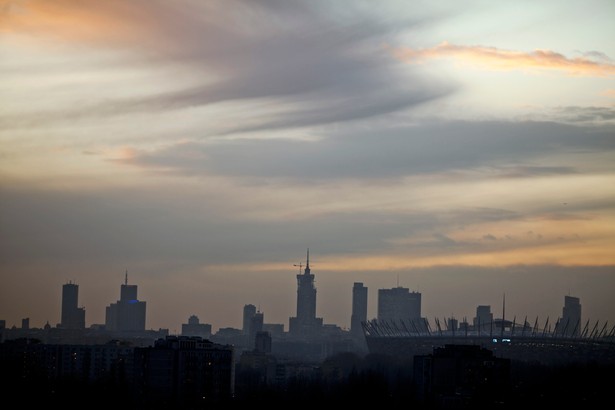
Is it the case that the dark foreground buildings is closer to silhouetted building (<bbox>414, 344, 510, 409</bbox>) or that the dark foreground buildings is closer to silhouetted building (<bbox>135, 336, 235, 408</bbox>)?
silhouetted building (<bbox>135, 336, 235, 408</bbox>)

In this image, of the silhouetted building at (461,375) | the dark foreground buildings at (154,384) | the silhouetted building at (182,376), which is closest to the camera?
the dark foreground buildings at (154,384)

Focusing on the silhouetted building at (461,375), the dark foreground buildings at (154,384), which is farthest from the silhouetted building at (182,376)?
the silhouetted building at (461,375)

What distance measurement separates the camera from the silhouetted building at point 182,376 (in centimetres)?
12044

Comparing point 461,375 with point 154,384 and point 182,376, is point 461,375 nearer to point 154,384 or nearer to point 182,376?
point 182,376

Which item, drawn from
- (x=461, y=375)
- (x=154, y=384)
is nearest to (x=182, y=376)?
(x=154, y=384)

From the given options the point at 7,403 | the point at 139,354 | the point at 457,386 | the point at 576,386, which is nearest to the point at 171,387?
the point at 139,354

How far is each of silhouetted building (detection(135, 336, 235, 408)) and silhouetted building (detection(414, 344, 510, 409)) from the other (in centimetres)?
1797

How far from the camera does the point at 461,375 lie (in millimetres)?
132875

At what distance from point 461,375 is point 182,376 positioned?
88.2 ft

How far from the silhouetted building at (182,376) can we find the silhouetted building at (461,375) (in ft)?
59.0

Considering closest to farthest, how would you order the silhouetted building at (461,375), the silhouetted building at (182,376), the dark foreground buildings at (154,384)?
the dark foreground buildings at (154,384) → the silhouetted building at (182,376) → the silhouetted building at (461,375)

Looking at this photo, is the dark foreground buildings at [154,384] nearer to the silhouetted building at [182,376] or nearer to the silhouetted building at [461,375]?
the silhouetted building at [182,376]

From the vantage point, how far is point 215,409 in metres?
112

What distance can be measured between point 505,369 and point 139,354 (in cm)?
3354
